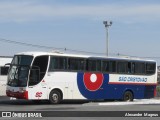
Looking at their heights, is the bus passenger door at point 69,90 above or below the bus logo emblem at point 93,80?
below

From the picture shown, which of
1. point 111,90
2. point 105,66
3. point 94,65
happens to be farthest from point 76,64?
point 111,90

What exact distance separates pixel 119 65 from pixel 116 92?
1870mm

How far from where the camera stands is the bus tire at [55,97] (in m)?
31.4

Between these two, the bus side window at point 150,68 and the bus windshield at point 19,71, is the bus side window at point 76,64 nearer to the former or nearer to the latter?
the bus windshield at point 19,71

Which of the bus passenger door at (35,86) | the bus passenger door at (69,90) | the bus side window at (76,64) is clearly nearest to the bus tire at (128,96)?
the bus side window at (76,64)

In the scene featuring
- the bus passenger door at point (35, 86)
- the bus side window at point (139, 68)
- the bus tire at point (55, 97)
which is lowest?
the bus tire at point (55, 97)

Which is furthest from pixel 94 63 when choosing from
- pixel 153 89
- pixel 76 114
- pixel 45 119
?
pixel 45 119

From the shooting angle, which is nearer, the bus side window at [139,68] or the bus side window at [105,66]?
the bus side window at [105,66]

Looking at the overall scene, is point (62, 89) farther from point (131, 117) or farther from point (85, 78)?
point (131, 117)

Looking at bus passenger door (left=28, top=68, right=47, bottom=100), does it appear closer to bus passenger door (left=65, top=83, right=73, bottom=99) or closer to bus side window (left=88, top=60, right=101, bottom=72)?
bus passenger door (left=65, top=83, right=73, bottom=99)

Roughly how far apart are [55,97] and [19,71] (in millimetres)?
2849

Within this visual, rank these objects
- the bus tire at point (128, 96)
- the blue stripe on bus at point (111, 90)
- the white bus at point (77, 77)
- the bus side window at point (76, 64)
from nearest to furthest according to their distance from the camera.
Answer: the white bus at point (77, 77) → the bus side window at point (76, 64) → the blue stripe on bus at point (111, 90) → the bus tire at point (128, 96)

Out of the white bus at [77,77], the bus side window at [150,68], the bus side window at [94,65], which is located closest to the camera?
the white bus at [77,77]

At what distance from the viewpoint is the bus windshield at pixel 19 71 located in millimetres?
30328
